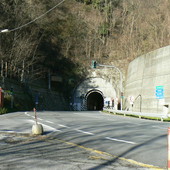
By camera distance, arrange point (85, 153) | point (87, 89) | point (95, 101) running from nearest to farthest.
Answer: point (85, 153), point (87, 89), point (95, 101)

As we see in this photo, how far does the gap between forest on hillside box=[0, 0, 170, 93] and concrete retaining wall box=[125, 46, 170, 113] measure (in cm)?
1422

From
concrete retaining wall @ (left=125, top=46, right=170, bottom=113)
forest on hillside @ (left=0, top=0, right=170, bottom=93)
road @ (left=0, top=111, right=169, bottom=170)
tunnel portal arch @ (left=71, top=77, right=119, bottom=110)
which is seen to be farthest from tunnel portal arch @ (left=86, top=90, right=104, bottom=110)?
road @ (left=0, top=111, right=169, bottom=170)

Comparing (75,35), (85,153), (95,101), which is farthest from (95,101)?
(85,153)

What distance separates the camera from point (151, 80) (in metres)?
36.2

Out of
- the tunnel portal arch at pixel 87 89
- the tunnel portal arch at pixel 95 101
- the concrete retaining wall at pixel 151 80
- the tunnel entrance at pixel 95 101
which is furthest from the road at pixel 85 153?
the tunnel entrance at pixel 95 101

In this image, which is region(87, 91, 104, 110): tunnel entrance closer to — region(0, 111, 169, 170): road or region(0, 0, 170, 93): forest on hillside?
region(0, 0, 170, 93): forest on hillside

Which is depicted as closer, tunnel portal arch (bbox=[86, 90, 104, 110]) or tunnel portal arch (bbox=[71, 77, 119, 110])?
tunnel portal arch (bbox=[71, 77, 119, 110])

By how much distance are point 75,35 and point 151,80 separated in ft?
104

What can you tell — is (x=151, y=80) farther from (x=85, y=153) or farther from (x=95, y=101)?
(x=95, y=101)

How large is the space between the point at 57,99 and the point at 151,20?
30.1m

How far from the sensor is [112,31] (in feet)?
222

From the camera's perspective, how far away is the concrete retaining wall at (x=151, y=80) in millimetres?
32812

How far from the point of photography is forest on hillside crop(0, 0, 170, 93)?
4353cm

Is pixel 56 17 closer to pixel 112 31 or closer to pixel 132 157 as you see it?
pixel 112 31
